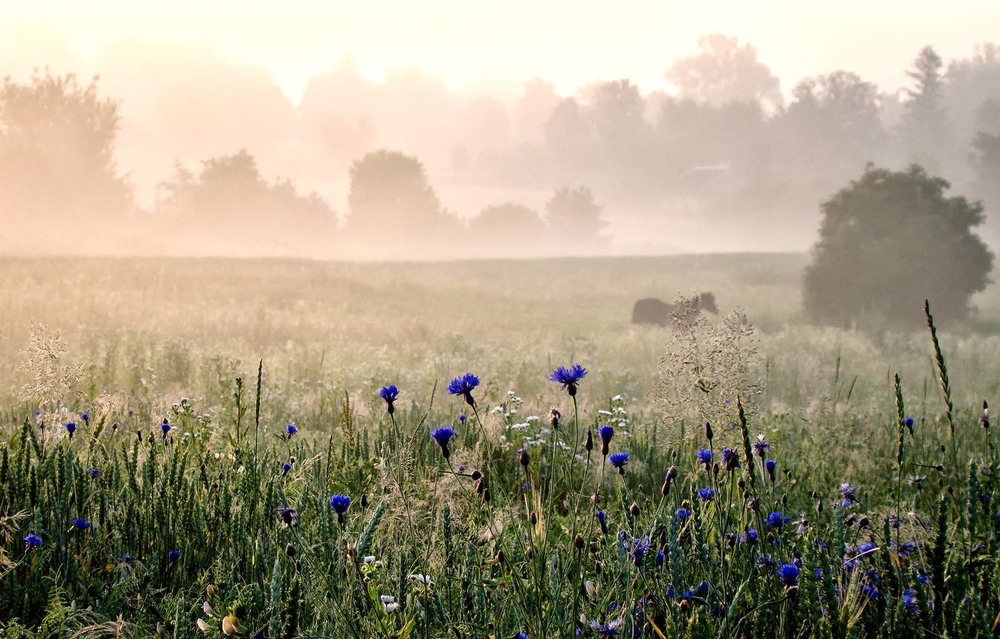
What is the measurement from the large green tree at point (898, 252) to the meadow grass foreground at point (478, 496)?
9.06 metres

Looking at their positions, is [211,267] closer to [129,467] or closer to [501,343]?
[501,343]

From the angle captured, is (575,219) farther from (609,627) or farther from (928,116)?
(609,627)

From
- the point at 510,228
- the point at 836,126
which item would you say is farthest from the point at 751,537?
the point at 836,126

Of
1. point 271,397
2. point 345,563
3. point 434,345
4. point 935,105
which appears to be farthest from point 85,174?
point 935,105

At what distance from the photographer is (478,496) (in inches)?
111

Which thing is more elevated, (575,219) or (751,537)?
(575,219)

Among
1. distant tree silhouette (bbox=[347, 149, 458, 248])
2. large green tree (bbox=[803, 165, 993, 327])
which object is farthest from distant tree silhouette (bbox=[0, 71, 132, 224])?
large green tree (bbox=[803, 165, 993, 327])

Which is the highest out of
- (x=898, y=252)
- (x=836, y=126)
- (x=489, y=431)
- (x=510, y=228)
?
(x=836, y=126)

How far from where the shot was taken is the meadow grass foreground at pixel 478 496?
216 centimetres

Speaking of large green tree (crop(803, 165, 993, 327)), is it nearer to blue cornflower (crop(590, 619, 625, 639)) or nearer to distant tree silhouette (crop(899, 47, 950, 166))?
blue cornflower (crop(590, 619, 625, 639))

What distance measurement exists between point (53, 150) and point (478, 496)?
50.8 metres

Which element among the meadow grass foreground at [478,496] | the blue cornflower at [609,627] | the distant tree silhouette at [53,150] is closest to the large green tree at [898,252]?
the meadow grass foreground at [478,496]

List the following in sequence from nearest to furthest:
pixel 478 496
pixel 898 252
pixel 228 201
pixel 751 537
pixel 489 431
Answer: pixel 751 537, pixel 478 496, pixel 489 431, pixel 898 252, pixel 228 201

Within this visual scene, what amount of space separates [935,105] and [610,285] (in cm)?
7828
